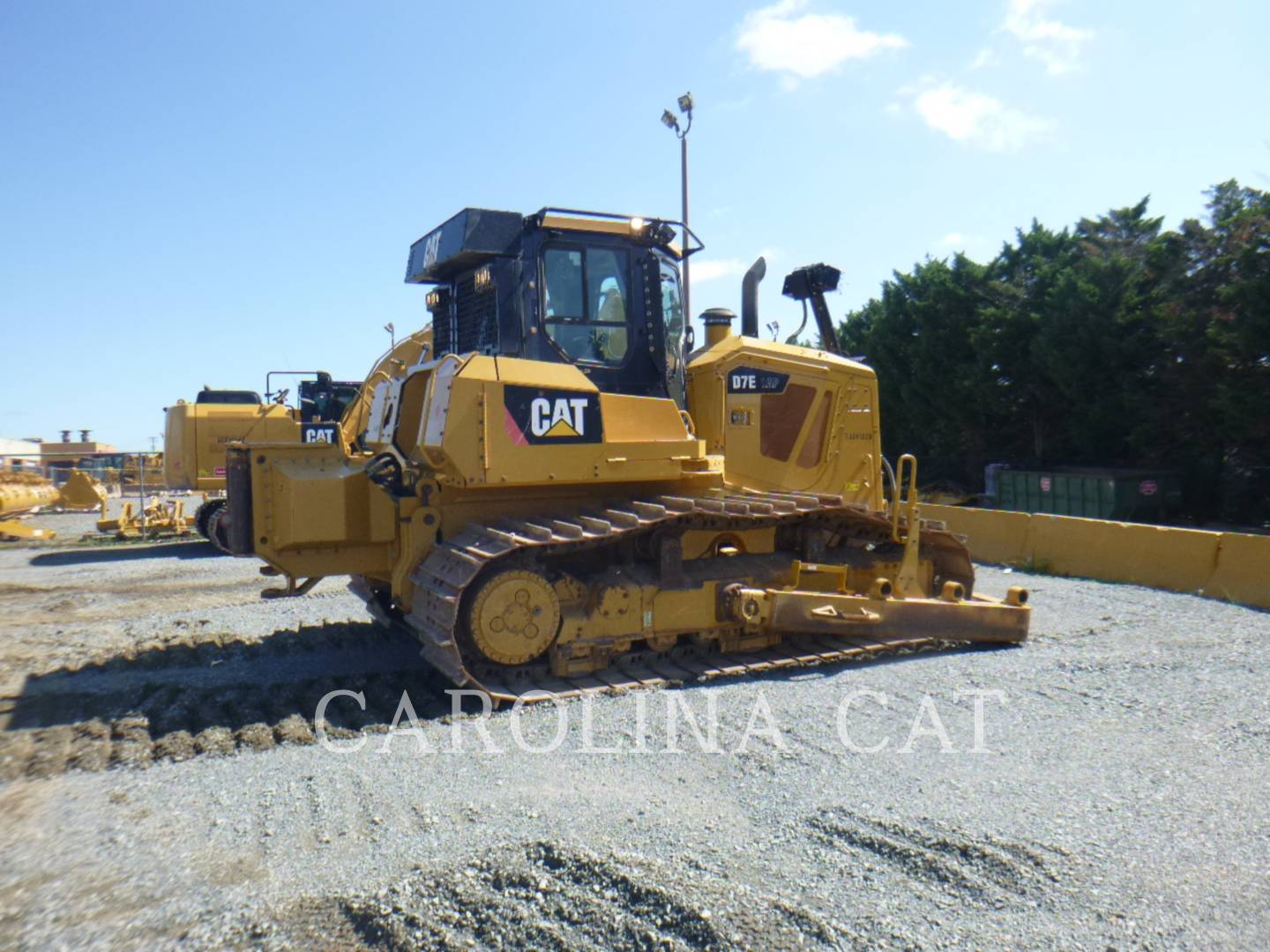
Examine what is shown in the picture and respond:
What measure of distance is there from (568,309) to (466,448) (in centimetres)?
138

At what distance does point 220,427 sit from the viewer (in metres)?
15.0

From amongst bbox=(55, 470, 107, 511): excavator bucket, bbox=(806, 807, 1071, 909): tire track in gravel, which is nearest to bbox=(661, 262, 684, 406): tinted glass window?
bbox=(806, 807, 1071, 909): tire track in gravel

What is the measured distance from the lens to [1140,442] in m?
18.5

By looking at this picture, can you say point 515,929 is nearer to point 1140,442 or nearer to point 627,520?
point 627,520

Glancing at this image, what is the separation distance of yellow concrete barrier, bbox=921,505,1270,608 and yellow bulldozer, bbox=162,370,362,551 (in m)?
9.57

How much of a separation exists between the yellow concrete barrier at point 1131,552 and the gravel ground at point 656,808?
6.67 feet

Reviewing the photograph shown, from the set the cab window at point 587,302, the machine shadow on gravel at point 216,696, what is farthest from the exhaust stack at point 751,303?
the machine shadow on gravel at point 216,696

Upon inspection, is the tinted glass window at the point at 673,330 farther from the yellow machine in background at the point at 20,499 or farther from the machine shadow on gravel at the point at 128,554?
the yellow machine in background at the point at 20,499

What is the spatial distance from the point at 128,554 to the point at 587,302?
39.0 ft

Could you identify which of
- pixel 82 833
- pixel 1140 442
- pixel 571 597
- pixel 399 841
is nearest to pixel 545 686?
pixel 571 597

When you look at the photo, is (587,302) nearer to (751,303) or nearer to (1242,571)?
(751,303)

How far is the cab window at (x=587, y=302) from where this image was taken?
652cm

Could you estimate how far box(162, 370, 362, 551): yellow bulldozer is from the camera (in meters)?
15.0

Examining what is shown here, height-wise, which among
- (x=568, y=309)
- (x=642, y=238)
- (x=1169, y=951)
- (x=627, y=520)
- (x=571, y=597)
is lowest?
(x=1169, y=951)
